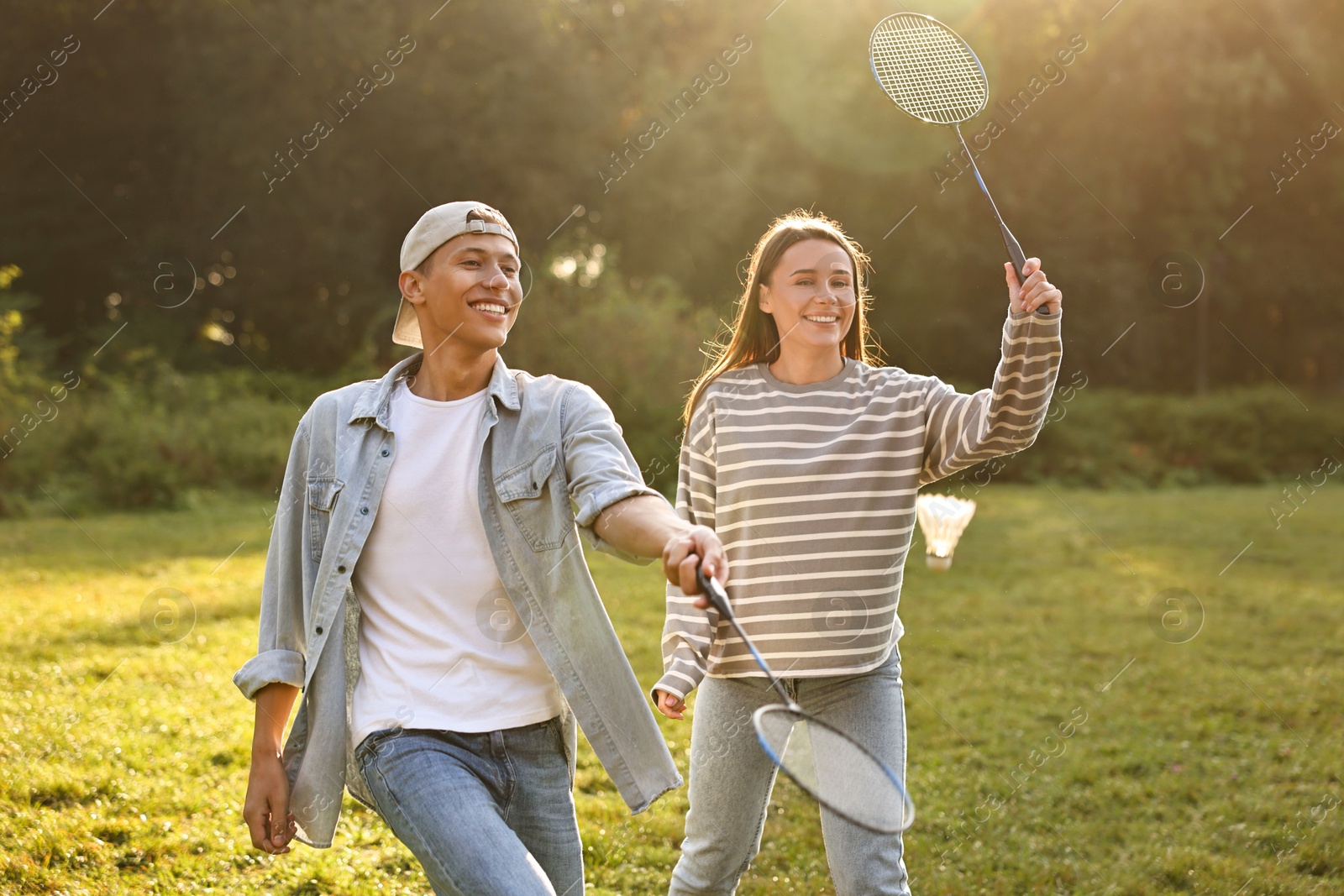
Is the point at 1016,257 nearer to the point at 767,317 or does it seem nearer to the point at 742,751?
the point at 767,317

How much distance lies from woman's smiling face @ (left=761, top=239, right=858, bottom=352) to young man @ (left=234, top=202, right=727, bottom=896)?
2.70 ft

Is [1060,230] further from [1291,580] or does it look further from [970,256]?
[1291,580]

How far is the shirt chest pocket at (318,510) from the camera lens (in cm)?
291

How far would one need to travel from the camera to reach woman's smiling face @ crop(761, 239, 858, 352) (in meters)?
3.50

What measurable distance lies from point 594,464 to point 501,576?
330 millimetres

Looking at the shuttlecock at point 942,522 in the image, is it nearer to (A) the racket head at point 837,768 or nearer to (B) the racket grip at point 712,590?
(A) the racket head at point 837,768

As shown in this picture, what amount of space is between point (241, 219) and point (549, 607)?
2464 centimetres

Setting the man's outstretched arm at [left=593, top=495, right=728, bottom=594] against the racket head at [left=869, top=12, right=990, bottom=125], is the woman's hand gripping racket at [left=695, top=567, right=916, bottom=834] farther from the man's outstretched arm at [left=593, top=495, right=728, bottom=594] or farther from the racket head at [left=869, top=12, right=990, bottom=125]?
the racket head at [left=869, top=12, right=990, bottom=125]

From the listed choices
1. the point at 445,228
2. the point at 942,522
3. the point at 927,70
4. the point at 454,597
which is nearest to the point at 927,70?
the point at 927,70

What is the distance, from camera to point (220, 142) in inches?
968

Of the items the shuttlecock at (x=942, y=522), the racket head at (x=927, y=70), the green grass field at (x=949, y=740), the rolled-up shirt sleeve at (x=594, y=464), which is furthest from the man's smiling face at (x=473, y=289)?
the green grass field at (x=949, y=740)

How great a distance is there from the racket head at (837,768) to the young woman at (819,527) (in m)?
0.50

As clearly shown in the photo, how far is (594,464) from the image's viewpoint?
2729mm

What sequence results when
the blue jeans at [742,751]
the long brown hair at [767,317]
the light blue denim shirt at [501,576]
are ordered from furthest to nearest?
the long brown hair at [767,317] → the blue jeans at [742,751] → the light blue denim shirt at [501,576]
